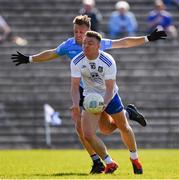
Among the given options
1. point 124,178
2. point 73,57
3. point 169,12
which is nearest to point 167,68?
point 169,12

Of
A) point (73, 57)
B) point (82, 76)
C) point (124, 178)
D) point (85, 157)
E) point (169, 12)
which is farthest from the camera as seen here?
point (169, 12)

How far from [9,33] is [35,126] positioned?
357cm

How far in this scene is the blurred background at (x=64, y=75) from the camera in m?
Answer: 25.9

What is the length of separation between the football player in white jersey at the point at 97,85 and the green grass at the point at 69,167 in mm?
471

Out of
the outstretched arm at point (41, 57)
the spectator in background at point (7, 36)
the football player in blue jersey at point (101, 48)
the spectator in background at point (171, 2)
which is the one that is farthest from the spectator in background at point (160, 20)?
the football player in blue jersey at point (101, 48)

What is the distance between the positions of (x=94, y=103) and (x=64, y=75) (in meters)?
13.9

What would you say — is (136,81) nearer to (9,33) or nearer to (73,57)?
(9,33)

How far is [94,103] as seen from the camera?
43.8 ft

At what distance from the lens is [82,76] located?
13914 millimetres

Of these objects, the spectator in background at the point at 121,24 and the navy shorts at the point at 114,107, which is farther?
the spectator in background at the point at 121,24

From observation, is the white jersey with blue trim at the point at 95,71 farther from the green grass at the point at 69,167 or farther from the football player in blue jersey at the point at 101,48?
the green grass at the point at 69,167

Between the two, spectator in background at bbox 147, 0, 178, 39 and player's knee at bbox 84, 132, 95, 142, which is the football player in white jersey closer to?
player's knee at bbox 84, 132, 95, 142

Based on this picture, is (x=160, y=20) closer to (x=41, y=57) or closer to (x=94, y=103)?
(x=41, y=57)

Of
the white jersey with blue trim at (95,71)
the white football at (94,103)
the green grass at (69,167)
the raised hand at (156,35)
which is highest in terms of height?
the raised hand at (156,35)
